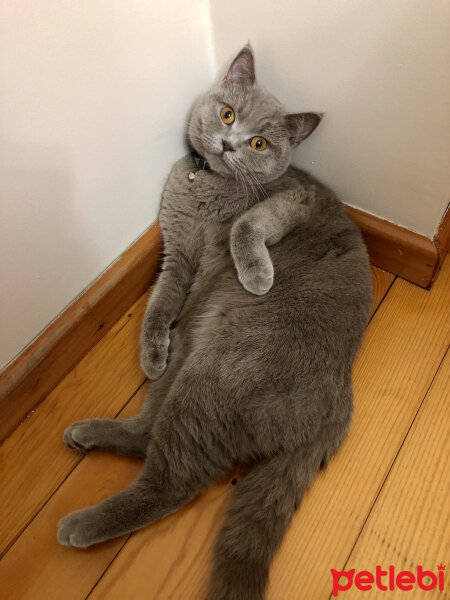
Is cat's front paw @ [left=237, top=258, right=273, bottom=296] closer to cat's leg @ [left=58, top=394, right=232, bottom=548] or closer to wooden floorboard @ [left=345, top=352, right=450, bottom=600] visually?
cat's leg @ [left=58, top=394, right=232, bottom=548]

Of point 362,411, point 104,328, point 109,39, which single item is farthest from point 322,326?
point 109,39

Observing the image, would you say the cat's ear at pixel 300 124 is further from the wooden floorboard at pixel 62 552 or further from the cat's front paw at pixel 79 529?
the cat's front paw at pixel 79 529

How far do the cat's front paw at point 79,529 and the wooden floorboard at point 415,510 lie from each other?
1.66ft

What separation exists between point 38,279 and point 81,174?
0.79ft

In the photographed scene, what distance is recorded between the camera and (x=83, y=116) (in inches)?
38.4

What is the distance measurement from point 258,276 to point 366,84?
46 cm

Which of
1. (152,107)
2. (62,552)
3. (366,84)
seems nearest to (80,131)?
(152,107)

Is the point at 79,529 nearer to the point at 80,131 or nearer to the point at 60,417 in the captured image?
the point at 60,417

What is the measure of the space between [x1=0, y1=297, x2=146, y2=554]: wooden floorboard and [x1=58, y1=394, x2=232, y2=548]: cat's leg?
0.13m

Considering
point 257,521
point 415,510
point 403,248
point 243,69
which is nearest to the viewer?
point 257,521

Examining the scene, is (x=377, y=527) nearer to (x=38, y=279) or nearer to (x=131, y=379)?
(x=131, y=379)

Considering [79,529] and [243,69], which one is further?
[243,69]

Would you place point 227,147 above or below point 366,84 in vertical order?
below

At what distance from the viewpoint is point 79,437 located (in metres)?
1.08
